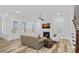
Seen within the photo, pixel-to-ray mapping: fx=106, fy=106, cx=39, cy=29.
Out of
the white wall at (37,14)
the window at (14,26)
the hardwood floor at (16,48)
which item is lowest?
the hardwood floor at (16,48)

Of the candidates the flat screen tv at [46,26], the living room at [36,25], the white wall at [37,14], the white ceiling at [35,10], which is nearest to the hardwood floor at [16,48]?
the living room at [36,25]

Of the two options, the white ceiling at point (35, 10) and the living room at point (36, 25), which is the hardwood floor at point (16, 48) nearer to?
the living room at point (36, 25)

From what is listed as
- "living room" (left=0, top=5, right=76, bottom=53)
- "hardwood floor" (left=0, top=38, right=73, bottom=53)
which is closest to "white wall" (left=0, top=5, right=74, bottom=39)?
"living room" (left=0, top=5, right=76, bottom=53)

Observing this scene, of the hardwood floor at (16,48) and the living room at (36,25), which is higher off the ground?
the living room at (36,25)

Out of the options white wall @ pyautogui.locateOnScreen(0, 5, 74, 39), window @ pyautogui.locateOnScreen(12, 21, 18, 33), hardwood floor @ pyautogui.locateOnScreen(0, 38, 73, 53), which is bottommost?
hardwood floor @ pyautogui.locateOnScreen(0, 38, 73, 53)

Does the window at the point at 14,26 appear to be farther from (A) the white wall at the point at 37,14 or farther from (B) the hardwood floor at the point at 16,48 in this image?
(B) the hardwood floor at the point at 16,48

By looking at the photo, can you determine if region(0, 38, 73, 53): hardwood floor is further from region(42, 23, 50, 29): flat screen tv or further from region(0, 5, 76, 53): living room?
region(42, 23, 50, 29): flat screen tv

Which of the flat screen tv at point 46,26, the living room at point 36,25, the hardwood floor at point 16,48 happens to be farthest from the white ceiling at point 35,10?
the hardwood floor at point 16,48

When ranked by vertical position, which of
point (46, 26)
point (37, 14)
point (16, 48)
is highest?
point (37, 14)

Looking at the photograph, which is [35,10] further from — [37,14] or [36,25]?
[36,25]

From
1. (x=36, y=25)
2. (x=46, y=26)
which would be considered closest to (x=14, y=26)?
(x=36, y=25)

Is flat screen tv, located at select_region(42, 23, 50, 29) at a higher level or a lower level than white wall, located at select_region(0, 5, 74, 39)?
lower
